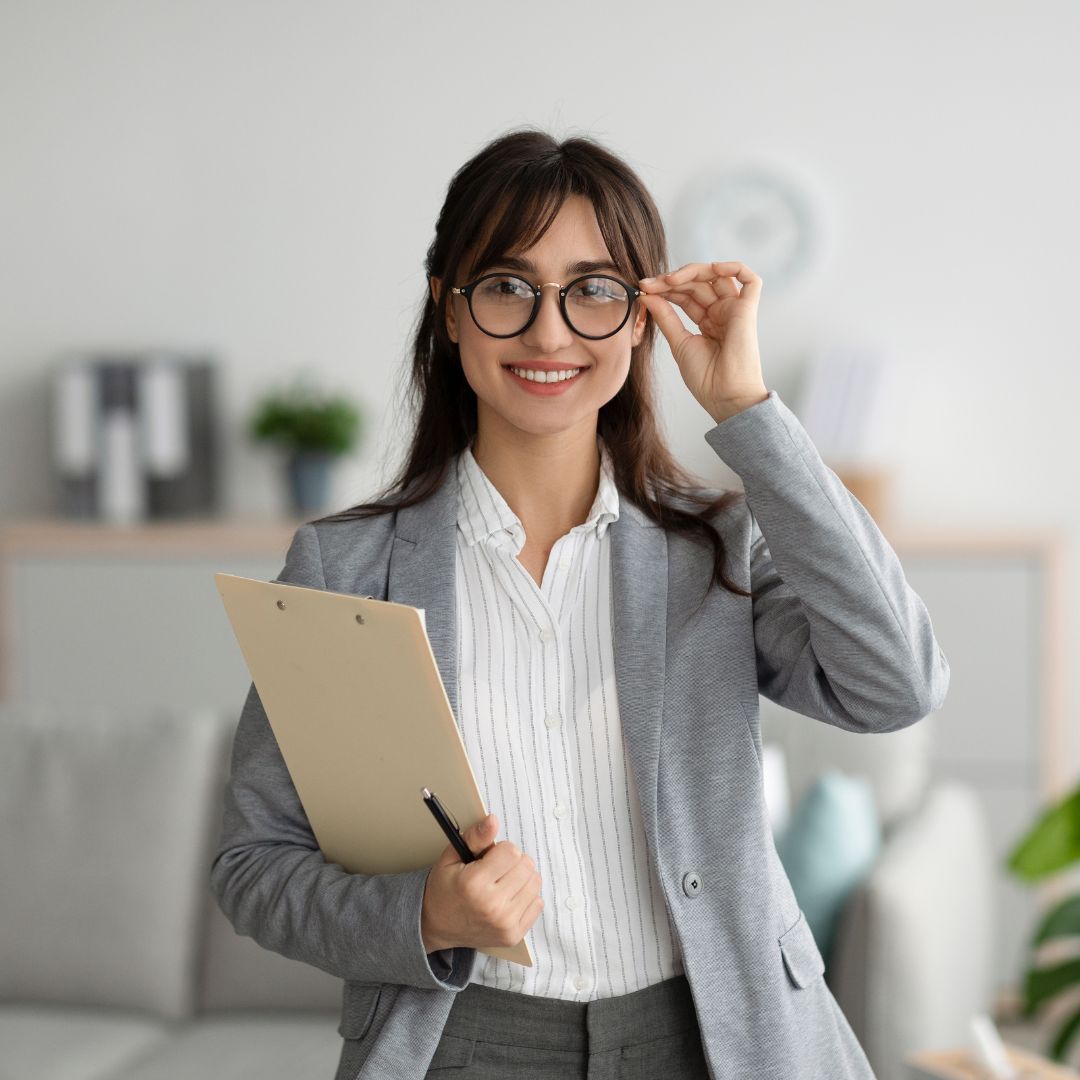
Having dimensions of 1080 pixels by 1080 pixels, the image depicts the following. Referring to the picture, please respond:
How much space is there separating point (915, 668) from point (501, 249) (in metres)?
0.52

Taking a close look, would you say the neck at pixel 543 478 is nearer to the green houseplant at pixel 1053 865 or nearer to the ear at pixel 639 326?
the ear at pixel 639 326

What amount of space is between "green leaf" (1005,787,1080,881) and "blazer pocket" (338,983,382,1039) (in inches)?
74.4

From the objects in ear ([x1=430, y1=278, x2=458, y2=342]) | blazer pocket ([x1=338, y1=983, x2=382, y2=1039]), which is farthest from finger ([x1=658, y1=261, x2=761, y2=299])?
blazer pocket ([x1=338, y1=983, x2=382, y2=1039])

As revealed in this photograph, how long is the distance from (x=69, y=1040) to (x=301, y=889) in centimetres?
158

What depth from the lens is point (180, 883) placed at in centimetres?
280

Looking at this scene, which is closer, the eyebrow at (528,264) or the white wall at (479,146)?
the eyebrow at (528,264)

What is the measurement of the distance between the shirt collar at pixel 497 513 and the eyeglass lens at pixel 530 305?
0.56 ft

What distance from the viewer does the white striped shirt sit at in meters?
1.33

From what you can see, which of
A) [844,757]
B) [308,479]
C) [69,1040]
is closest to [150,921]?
[69,1040]

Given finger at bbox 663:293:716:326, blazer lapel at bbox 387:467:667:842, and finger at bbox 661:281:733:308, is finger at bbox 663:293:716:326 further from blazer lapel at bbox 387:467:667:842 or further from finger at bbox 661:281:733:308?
blazer lapel at bbox 387:467:667:842

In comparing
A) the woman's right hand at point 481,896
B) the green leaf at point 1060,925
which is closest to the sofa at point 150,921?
the green leaf at point 1060,925

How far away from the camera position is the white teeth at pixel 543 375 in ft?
4.45

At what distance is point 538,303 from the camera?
1333 millimetres

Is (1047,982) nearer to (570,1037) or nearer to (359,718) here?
(570,1037)
